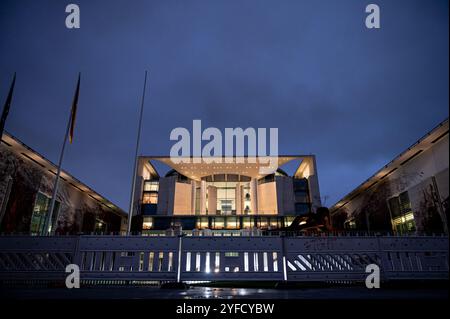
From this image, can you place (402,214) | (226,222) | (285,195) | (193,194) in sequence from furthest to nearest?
(193,194), (285,195), (226,222), (402,214)

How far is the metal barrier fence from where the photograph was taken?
334 inches

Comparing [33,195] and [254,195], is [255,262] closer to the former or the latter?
[33,195]

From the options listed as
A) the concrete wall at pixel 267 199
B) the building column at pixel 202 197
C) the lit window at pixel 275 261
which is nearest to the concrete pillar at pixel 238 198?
the concrete wall at pixel 267 199

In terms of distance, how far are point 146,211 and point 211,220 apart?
1198 cm

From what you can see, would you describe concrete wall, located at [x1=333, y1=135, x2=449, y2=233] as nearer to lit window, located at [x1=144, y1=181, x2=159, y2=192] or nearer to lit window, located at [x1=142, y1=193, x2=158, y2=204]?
lit window, located at [x1=142, y1=193, x2=158, y2=204]

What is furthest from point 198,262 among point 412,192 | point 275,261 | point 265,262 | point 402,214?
point 402,214

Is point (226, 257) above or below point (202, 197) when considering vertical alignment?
below

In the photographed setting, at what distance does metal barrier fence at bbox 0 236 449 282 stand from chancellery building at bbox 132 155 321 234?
28205 millimetres

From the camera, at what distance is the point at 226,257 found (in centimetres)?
886

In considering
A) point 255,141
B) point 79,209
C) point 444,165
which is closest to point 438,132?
point 444,165

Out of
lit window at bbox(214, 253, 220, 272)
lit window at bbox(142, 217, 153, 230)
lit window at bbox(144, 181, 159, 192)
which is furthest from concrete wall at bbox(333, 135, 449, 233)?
lit window at bbox(144, 181, 159, 192)

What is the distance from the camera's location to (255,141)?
4803 centimetres

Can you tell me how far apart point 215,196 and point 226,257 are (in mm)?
44249
